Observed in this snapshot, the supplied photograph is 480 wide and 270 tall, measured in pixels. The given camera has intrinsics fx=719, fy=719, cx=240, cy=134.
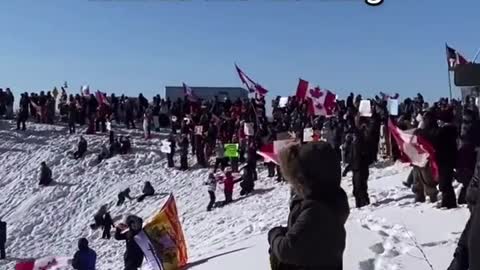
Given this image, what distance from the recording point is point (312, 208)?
3.75m

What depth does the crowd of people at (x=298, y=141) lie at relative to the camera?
3818 millimetres

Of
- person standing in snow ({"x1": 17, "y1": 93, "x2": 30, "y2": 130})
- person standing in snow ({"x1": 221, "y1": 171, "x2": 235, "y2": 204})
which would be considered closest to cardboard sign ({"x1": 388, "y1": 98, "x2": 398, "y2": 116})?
person standing in snow ({"x1": 221, "y1": 171, "x2": 235, "y2": 204})

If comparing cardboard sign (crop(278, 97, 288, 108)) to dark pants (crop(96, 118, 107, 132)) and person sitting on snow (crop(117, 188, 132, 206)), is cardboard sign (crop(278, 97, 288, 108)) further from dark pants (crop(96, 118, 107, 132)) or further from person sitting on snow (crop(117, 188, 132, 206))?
dark pants (crop(96, 118, 107, 132))

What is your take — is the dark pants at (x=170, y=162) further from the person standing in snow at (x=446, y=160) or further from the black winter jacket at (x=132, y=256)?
the person standing in snow at (x=446, y=160)

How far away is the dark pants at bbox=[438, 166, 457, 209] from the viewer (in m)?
12.0

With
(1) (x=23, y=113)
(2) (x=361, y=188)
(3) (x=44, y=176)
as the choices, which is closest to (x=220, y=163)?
(3) (x=44, y=176)

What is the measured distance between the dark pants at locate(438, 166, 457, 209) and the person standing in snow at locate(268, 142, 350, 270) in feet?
28.3

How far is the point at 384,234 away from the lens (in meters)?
10.7

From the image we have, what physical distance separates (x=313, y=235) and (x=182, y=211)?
1949 cm

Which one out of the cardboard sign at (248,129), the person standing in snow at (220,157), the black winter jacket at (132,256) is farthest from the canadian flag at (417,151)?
the person standing in snow at (220,157)

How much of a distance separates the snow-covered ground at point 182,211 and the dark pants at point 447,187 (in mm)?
187

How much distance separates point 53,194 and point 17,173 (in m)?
3.49

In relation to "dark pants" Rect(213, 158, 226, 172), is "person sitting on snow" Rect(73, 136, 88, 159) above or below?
above

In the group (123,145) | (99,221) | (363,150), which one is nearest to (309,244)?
(363,150)
